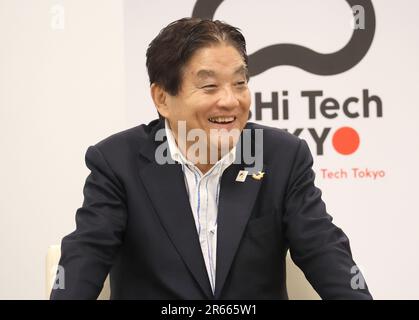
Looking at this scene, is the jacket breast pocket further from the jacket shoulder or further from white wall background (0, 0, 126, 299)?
white wall background (0, 0, 126, 299)

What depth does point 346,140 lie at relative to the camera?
379cm

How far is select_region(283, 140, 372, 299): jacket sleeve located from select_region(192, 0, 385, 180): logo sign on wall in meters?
1.69

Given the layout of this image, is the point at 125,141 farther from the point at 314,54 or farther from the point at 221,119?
the point at 314,54

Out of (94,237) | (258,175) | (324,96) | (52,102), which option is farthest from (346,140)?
(94,237)

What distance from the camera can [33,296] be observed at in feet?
13.2

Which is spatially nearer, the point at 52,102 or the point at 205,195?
the point at 205,195

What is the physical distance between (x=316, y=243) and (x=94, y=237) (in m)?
0.62

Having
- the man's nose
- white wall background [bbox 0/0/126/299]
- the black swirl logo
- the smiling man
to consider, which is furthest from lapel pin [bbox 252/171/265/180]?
white wall background [bbox 0/0/126/299]

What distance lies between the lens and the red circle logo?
378cm

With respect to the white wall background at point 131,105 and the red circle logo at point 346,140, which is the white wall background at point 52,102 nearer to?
the white wall background at point 131,105

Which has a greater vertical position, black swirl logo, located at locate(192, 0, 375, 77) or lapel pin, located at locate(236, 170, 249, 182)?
black swirl logo, located at locate(192, 0, 375, 77)

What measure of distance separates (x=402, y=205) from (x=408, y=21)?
3.40ft
